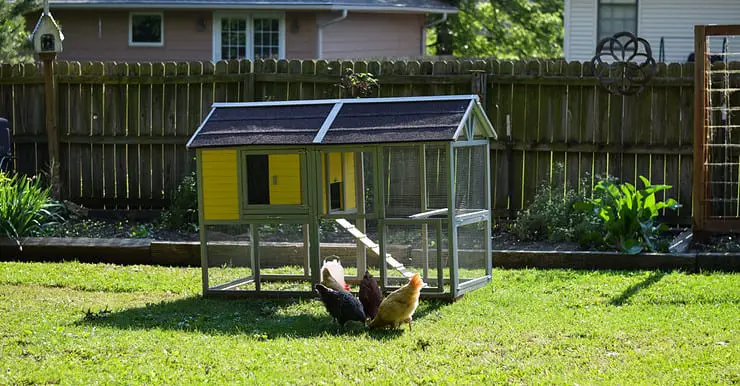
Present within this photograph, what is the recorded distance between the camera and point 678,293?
9328 mm

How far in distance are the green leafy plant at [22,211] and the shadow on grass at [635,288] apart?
6638 mm

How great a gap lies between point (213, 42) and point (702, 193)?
17796 millimetres

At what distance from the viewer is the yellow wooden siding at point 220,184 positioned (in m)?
9.58

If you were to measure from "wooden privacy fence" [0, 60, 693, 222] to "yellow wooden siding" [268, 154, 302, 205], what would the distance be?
437 centimetres

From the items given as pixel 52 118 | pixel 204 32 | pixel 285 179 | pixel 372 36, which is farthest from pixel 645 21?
pixel 285 179

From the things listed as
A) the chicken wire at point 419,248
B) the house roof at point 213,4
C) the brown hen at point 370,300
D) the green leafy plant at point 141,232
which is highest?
the house roof at point 213,4

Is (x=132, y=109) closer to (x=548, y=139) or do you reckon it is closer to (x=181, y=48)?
(x=548, y=139)

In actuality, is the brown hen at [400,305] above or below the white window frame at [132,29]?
below

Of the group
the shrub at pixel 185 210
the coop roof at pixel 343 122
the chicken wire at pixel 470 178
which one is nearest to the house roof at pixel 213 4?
A: the shrub at pixel 185 210

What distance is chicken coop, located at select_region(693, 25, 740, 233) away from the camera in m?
11.6

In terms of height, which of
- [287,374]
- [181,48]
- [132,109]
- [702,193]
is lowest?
[287,374]

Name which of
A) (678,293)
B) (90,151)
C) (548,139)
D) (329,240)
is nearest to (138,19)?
(90,151)

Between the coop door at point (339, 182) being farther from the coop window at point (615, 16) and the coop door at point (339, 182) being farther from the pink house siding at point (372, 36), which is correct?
the pink house siding at point (372, 36)

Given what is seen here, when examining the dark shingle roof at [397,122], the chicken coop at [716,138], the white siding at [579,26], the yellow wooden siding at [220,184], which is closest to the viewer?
the dark shingle roof at [397,122]
